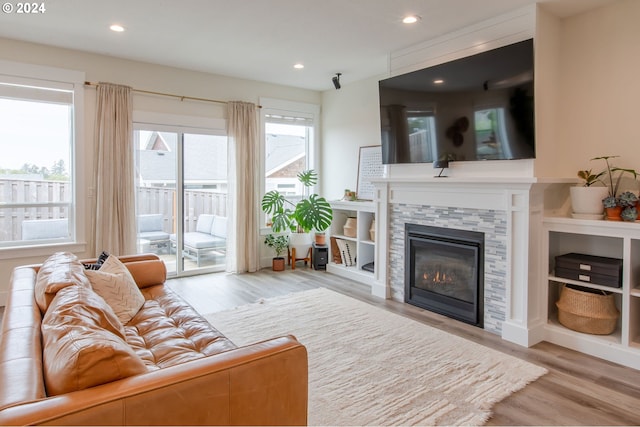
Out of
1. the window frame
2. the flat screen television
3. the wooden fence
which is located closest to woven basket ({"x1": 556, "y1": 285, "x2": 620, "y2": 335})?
the flat screen television

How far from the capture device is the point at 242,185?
18.3 ft

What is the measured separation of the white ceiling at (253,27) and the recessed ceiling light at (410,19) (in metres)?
0.05

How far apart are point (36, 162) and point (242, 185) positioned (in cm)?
235

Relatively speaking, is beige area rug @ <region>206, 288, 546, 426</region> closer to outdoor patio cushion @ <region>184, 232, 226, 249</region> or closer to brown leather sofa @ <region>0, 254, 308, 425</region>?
brown leather sofa @ <region>0, 254, 308, 425</region>

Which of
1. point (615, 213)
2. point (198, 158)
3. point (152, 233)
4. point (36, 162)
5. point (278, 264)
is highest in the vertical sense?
point (198, 158)

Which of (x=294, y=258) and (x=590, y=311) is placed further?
(x=294, y=258)

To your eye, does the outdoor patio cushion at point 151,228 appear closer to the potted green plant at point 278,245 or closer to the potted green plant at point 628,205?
the potted green plant at point 278,245

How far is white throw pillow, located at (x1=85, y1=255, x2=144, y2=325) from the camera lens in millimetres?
2498

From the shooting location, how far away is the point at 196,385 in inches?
48.9

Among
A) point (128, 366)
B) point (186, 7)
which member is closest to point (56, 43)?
point (186, 7)

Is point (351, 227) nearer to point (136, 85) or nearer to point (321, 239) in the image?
point (321, 239)

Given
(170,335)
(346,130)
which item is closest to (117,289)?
(170,335)

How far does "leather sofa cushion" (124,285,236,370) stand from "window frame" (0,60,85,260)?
2.16 meters

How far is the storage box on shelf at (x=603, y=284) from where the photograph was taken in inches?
113
